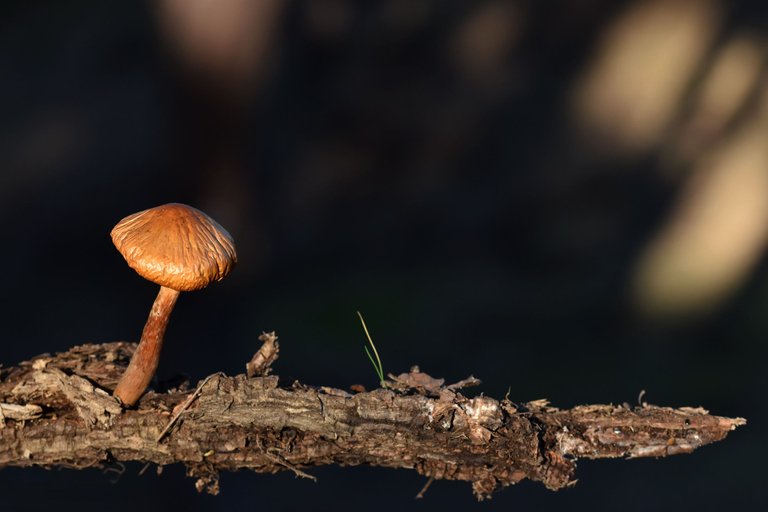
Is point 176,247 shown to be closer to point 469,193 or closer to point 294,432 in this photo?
Answer: point 294,432

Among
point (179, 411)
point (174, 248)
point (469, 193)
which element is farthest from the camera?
point (469, 193)

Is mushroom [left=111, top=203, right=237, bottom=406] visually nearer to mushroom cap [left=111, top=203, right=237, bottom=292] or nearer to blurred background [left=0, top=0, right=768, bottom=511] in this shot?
mushroom cap [left=111, top=203, right=237, bottom=292]

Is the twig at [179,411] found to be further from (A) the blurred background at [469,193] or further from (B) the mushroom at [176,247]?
(A) the blurred background at [469,193]

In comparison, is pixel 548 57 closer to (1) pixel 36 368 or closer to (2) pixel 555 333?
(2) pixel 555 333

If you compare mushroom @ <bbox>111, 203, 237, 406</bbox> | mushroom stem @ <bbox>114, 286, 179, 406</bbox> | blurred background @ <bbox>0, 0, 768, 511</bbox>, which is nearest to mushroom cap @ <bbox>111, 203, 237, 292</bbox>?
mushroom @ <bbox>111, 203, 237, 406</bbox>

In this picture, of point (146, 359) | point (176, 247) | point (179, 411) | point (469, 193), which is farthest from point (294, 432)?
point (469, 193)

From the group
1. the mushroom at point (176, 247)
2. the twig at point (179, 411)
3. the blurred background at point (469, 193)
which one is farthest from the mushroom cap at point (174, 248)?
the blurred background at point (469, 193)
